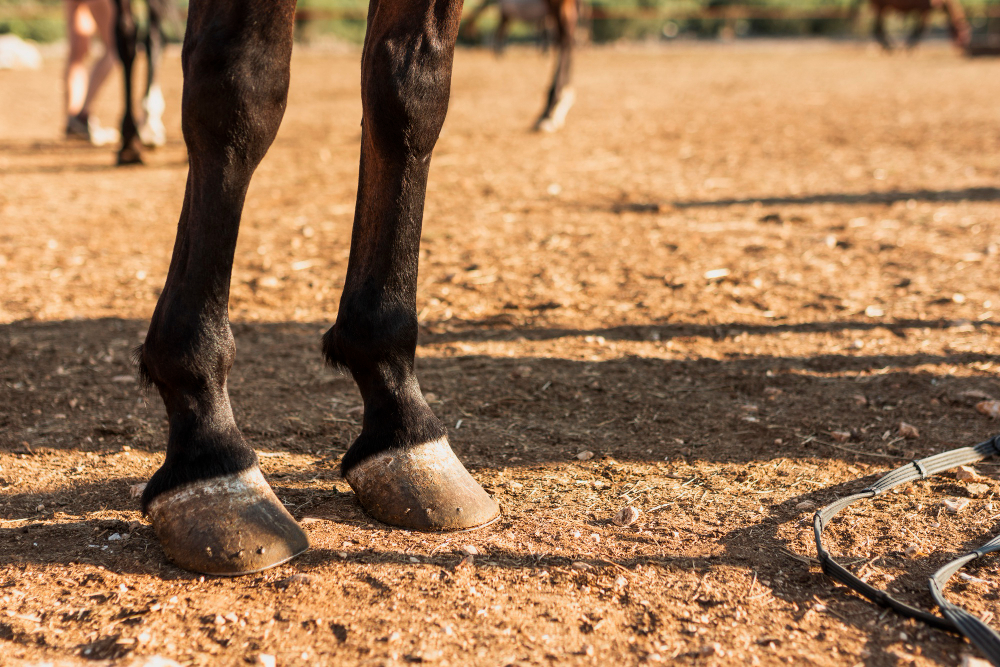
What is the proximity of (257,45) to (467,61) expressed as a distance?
15.0m

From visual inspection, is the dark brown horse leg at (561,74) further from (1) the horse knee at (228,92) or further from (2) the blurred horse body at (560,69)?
(1) the horse knee at (228,92)

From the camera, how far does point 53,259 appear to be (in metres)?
3.85

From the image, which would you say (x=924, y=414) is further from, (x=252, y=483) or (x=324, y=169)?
(x=324, y=169)

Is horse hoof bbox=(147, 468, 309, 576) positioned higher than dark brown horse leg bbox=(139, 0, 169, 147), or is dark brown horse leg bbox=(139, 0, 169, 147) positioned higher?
dark brown horse leg bbox=(139, 0, 169, 147)

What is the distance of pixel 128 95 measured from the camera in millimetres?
5957

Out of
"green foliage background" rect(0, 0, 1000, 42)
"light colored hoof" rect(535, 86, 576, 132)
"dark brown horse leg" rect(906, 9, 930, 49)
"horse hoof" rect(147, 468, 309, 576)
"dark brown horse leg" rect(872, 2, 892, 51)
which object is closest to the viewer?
"horse hoof" rect(147, 468, 309, 576)

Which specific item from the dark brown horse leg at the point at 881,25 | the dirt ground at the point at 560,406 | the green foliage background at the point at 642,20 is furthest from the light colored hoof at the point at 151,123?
the dark brown horse leg at the point at 881,25

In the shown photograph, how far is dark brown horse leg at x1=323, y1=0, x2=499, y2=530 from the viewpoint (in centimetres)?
170

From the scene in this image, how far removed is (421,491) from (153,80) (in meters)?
6.03

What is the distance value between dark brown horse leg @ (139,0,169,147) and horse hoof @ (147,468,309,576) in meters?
5.54

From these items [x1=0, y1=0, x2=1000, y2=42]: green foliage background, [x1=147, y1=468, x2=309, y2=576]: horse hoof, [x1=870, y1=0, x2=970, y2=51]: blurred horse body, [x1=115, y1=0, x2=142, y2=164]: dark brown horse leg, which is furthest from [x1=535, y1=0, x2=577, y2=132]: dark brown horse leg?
[x1=870, y1=0, x2=970, y2=51]: blurred horse body

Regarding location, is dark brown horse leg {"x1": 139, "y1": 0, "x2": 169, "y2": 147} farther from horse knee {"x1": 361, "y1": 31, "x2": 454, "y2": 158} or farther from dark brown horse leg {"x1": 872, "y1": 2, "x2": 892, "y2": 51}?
dark brown horse leg {"x1": 872, "y1": 2, "x2": 892, "y2": 51}

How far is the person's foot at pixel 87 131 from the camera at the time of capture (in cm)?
695

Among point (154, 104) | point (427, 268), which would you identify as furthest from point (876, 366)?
point (154, 104)
